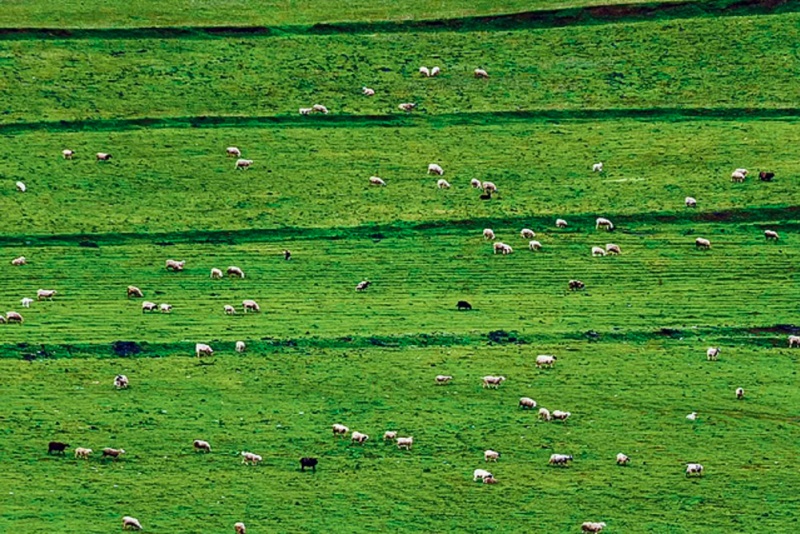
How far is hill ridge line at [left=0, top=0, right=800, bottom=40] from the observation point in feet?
339

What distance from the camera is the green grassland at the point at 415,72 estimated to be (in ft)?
313

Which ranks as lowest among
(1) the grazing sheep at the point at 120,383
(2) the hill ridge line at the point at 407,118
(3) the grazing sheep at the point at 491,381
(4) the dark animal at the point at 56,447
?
(4) the dark animal at the point at 56,447

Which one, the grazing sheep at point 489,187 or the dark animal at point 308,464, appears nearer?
the dark animal at point 308,464

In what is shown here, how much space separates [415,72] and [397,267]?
22.3 meters

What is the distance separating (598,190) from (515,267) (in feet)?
30.1

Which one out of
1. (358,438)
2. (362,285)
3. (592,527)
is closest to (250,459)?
(358,438)

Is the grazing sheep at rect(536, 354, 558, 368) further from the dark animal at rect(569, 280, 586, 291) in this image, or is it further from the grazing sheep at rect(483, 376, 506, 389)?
the dark animal at rect(569, 280, 586, 291)

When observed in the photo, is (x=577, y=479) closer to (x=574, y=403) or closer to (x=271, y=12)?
(x=574, y=403)

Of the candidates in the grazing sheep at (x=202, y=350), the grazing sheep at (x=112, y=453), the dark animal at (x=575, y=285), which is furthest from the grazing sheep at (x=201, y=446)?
the dark animal at (x=575, y=285)

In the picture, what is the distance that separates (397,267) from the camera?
261 ft

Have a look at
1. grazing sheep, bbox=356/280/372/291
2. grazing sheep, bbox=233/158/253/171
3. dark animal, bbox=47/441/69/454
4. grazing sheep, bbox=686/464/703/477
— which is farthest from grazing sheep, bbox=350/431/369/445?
grazing sheep, bbox=233/158/253/171

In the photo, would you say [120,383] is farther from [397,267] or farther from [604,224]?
[604,224]

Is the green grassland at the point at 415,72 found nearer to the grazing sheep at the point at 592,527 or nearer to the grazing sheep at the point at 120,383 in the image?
the grazing sheep at the point at 120,383

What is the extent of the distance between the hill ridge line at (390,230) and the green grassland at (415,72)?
12.7m
